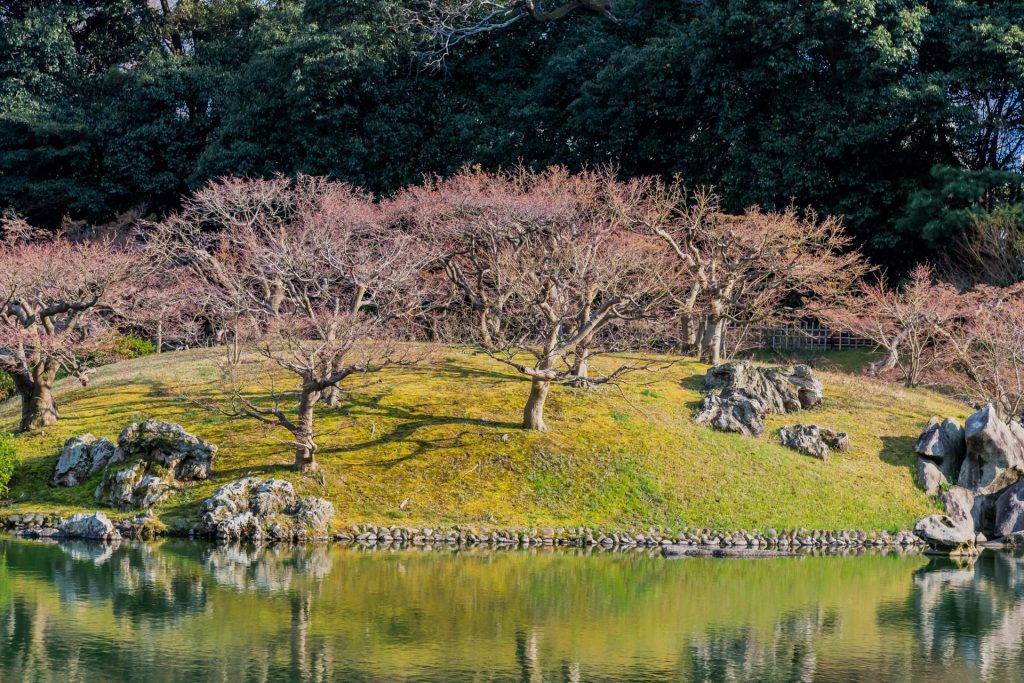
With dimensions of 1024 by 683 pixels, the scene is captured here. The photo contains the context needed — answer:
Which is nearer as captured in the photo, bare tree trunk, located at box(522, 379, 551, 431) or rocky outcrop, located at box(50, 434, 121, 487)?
rocky outcrop, located at box(50, 434, 121, 487)

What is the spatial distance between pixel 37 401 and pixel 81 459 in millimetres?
3792

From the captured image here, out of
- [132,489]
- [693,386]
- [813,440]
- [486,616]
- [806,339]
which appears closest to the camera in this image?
[486,616]

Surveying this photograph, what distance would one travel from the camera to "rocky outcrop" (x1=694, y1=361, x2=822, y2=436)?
32.5m

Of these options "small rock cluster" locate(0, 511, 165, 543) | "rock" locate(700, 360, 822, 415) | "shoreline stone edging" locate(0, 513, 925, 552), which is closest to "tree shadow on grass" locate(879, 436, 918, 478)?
"rock" locate(700, 360, 822, 415)

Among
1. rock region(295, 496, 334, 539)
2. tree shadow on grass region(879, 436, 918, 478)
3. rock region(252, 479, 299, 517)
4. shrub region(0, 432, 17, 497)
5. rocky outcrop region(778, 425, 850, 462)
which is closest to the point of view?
rock region(295, 496, 334, 539)

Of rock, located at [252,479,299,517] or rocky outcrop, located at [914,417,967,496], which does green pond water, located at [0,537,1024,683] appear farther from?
rocky outcrop, located at [914,417,967,496]

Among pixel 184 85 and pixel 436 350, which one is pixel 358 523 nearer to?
pixel 436 350

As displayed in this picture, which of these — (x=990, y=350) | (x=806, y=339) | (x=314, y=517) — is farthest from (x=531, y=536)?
(x=806, y=339)

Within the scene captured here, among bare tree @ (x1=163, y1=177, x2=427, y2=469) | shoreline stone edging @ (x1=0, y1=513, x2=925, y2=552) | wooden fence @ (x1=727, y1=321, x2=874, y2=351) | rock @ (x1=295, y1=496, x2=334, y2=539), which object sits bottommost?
shoreline stone edging @ (x1=0, y1=513, x2=925, y2=552)

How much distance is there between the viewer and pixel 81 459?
95.3 feet

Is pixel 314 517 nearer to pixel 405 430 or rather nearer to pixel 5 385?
pixel 405 430

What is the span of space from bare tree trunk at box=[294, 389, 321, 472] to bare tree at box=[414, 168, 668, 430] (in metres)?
4.60

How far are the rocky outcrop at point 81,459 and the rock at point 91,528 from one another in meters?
2.58

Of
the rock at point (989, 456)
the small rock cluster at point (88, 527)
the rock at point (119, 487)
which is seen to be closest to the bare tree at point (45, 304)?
the rock at point (119, 487)
